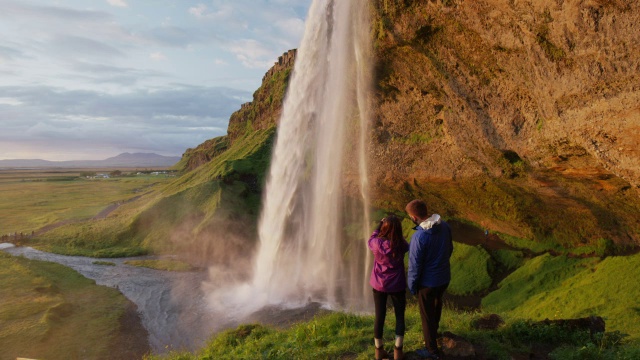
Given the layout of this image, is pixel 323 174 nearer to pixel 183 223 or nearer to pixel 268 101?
pixel 183 223

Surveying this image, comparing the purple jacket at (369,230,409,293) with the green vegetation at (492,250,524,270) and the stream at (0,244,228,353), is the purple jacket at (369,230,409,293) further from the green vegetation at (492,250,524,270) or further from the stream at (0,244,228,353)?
the green vegetation at (492,250,524,270)

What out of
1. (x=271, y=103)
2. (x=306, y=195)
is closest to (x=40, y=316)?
(x=306, y=195)

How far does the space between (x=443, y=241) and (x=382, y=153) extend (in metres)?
15.0

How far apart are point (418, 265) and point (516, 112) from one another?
9520mm

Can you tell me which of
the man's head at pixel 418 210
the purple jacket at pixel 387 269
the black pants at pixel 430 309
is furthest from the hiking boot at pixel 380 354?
the man's head at pixel 418 210

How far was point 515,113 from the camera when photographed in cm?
1340

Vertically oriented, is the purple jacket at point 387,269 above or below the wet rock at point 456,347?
above

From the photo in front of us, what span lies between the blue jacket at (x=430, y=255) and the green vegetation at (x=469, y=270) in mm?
12516

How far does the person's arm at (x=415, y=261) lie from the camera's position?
6.02 meters

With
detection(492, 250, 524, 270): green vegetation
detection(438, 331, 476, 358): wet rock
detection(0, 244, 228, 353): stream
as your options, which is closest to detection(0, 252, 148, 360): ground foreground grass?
detection(0, 244, 228, 353): stream

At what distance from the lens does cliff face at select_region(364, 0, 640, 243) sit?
9828 millimetres

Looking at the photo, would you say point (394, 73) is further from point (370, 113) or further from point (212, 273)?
point (212, 273)

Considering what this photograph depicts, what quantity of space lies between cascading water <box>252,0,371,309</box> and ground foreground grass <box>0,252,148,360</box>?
22.0ft

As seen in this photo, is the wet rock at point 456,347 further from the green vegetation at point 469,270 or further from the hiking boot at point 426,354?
the green vegetation at point 469,270
